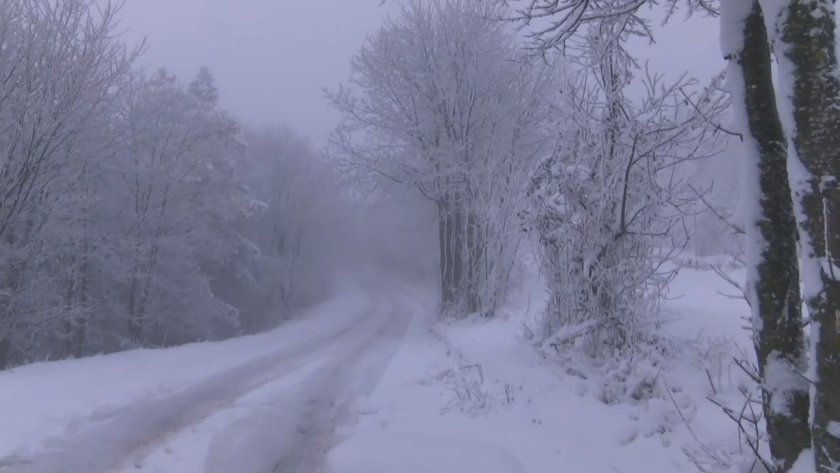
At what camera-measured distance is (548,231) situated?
29.5ft

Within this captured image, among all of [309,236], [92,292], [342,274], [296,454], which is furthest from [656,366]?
[342,274]

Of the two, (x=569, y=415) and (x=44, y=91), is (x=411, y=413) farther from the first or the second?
(x=44, y=91)

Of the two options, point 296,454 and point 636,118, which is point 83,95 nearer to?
point 296,454

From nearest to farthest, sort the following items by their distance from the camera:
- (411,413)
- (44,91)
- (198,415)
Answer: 1. (198,415)
2. (411,413)
3. (44,91)

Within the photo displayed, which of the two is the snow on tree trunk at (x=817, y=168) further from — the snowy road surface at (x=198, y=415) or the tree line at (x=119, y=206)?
the tree line at (x=119, y=206)

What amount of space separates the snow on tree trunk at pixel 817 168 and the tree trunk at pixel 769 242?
1.41ft

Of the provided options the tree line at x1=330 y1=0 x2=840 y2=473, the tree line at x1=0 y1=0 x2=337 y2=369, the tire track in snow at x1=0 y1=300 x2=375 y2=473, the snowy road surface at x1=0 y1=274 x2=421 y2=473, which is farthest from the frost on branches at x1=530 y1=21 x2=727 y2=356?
the tree line at x1=0 y1=0 x2=337 y2=369

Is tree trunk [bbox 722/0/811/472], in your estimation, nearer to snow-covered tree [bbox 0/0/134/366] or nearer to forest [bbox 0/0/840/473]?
forest [bbox 0/0/840/473]

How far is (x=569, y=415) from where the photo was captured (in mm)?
6781

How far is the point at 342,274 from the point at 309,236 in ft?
34.8

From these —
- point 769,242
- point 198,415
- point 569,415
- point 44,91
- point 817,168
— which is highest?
point 44,91

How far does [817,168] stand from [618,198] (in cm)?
512

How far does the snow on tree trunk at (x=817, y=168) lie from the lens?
9.47 feet

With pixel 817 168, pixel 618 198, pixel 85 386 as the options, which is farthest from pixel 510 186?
pixel 817 168
